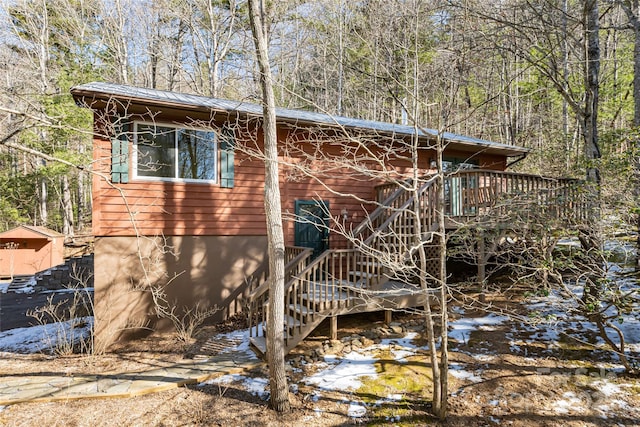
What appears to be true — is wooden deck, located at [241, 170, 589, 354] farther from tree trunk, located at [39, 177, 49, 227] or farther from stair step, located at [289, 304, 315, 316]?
tree trunk, located at [39, 177, 49, 227]

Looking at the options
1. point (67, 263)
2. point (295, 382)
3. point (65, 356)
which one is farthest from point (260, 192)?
point (67, 263)

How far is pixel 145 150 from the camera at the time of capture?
6.90m

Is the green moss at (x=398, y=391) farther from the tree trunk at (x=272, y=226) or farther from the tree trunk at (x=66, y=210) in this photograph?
the tree trunk at (x=66, y=210)

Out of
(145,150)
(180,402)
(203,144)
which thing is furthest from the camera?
(203,144)

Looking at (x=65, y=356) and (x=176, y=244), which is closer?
(x=65, y=356)

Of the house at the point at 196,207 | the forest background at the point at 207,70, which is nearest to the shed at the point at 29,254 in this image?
the forest background at the point at 207,70

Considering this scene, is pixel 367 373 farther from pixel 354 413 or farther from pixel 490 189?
pixel 490 189

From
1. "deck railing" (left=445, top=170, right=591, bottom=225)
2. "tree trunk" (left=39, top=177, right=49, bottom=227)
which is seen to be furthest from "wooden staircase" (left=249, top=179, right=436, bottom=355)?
"tree trunk" (left=39, top=177, right=49, bottom=227)

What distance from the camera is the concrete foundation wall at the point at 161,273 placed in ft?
21.3

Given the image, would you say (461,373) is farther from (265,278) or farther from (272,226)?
(265,278)

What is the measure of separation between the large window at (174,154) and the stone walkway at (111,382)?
3674 millimetres

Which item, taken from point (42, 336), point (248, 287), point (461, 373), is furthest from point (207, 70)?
point (461, 373)

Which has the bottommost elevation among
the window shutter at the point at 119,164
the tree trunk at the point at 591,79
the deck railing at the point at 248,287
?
the deck railing at the point at 248,287

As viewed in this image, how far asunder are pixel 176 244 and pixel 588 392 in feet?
23.3
